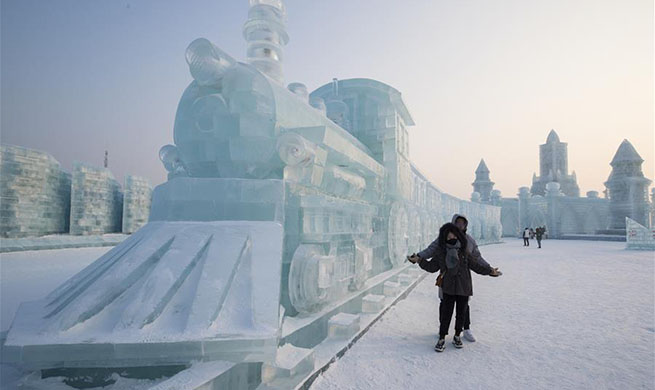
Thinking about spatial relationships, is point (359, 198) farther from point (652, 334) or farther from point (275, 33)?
point (652, 334)

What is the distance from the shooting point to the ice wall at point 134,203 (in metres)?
10.1

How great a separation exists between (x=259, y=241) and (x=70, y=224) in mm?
9231

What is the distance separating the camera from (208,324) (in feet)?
5.85

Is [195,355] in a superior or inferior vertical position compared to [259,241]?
inferior

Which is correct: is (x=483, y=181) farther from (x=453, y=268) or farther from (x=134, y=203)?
(x=453, y=268)

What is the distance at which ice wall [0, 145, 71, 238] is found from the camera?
7.39 metres

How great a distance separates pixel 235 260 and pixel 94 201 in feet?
30.6

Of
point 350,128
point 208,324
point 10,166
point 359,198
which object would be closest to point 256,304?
point 208,324

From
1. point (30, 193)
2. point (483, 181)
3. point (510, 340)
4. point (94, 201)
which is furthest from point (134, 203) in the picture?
point (483, 181)

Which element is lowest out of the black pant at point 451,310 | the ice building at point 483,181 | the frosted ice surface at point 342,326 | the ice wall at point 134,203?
the frosted ice surface at point 342,326

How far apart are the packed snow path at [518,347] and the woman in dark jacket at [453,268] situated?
10.7 inches

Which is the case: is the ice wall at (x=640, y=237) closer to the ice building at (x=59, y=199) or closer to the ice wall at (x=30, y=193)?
the ice building at (x=59, y=199)

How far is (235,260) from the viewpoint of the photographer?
7.18 feet

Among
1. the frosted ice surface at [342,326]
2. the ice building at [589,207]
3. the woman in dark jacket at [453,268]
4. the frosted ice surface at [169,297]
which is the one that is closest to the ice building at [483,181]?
the ice building at [589,207]
